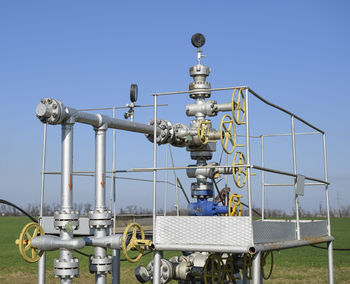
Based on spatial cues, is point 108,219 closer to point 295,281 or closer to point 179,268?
point 179,268

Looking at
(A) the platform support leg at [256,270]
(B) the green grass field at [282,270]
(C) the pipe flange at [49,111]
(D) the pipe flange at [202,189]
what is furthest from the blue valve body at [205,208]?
(B) the green grass field at [282,270]

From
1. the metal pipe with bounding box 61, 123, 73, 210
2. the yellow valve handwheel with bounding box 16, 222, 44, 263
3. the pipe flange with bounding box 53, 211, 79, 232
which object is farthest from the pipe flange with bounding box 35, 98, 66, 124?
the yellow valve handwheel with bounding box 16, 222, 44, 263

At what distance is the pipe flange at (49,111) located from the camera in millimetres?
8156

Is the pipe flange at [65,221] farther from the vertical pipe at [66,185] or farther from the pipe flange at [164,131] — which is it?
the pipe flange at [164,131]

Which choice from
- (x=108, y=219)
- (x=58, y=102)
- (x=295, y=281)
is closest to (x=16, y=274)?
(x=295, y=281)

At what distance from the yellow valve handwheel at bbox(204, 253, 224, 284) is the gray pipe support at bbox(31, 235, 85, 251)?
2683 millimetres

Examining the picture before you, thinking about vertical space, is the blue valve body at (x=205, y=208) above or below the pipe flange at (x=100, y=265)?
above

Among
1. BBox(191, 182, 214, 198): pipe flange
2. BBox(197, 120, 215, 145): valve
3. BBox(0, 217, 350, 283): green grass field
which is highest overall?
BBox(197, 120, 215, 145): valve

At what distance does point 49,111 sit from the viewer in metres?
8.16

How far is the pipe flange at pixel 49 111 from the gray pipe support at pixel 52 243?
1.76 metres

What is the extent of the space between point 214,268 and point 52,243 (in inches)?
133

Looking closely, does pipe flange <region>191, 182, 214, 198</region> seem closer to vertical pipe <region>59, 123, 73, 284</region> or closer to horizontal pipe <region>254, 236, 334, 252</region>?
horizontal pipe <region>254, 236, 334, 252</region>

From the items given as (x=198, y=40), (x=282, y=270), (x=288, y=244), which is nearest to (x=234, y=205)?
(x=288, y=244)

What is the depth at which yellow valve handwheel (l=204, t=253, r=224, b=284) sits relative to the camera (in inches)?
390
